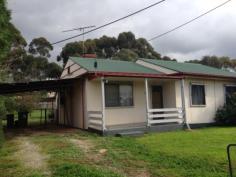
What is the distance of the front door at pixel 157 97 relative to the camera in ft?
56.2

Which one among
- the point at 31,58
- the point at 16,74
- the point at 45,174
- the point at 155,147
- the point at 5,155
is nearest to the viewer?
the point at 45,174

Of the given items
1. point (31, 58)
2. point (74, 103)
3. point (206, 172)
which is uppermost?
point (31, 58)

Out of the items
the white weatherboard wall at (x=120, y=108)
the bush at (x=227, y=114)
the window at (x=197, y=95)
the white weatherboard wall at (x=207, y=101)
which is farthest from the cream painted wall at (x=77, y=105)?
the bush at (x=227, y=114)

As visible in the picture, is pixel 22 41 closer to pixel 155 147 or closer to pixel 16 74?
pixel 16 74

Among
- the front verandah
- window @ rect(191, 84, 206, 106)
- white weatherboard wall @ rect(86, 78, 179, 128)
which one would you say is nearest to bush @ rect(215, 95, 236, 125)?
window @ rect(191, 84, 206, 106)

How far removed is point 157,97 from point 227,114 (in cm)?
415

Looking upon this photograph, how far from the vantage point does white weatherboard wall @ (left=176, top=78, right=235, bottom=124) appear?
648 inches

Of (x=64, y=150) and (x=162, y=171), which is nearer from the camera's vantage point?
(x=162, y=171)

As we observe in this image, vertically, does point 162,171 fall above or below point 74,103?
below

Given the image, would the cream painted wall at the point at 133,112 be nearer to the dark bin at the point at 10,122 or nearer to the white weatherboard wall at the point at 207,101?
the white weatherboard wall at the point at 207,101

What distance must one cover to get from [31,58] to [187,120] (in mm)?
26945

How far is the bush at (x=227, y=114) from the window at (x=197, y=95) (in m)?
1.20

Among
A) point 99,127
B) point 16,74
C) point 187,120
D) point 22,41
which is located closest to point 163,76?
point 187,120

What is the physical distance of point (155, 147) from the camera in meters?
9.71
